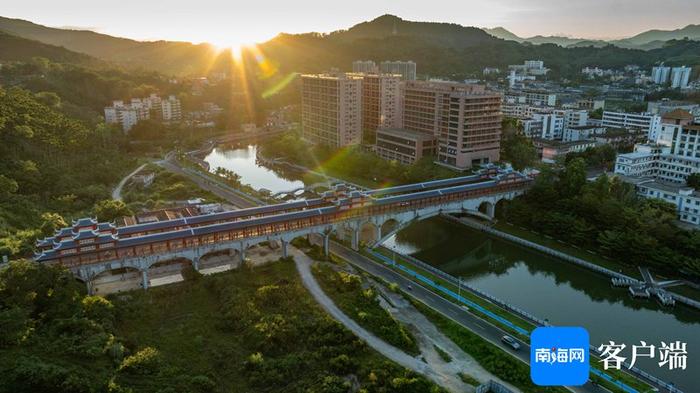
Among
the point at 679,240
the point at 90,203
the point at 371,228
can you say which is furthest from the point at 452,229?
the point at 90,203

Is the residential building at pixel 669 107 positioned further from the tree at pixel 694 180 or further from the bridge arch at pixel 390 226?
the bridge arch at pixel 390 226

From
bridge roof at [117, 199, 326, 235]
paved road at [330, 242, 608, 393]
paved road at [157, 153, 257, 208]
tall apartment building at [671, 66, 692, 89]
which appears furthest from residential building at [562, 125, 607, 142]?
tall apartment building at [671, 66, 692, 89]

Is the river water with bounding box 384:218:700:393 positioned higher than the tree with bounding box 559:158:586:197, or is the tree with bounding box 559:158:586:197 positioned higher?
the tree with bounding box 559:158:586:197

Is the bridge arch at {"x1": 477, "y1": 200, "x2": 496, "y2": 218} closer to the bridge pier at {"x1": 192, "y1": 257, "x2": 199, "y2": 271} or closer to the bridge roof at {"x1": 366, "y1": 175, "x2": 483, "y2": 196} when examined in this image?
the bridge roof at {"x1": 366, "y1": 175, "x2": 483, "y2": 196}

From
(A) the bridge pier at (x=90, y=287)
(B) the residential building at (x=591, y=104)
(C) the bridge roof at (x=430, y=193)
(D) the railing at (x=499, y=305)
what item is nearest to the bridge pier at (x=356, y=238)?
(D) the railing at (x=499, y=305)

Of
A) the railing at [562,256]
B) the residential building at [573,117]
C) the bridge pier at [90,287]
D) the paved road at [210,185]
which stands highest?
the residential building at [573,117]

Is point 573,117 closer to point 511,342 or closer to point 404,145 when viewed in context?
point 404,145
